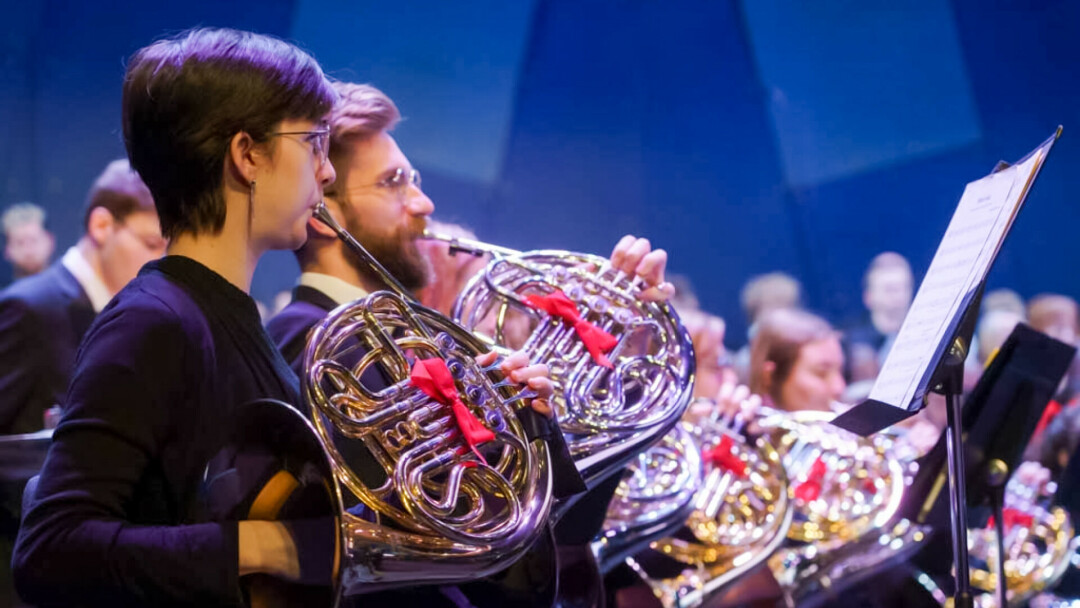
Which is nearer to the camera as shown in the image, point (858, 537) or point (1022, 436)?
point (1022, 436)

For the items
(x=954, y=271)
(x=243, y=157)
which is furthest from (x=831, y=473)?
(x=243, y=157)

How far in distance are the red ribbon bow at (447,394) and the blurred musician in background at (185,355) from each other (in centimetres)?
20

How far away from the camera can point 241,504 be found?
4.41 feet

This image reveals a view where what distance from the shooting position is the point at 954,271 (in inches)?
70.6

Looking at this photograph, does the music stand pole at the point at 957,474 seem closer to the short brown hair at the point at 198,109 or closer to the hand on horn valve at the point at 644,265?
the hand on horn valve at the point at 644,265

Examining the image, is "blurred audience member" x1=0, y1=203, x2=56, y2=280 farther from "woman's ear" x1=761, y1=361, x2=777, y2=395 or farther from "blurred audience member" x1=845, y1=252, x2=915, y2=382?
"blurred audience member" x1=845, y1=252, x2=915, y2=382

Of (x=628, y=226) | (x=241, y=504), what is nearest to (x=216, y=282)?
(x=241, y=504)

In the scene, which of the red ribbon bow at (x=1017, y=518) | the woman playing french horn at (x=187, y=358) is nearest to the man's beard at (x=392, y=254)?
the woman playing french horn at (x=187, y=358)

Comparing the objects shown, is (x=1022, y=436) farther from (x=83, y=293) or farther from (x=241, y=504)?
(x=83, y=293)

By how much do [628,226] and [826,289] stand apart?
5.78 ft

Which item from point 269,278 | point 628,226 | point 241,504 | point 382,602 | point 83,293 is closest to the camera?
point 241,504

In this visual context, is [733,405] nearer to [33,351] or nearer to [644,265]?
[644,265]

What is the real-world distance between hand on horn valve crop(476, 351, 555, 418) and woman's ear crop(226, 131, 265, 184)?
47 cm

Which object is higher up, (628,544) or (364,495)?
(364,495)
